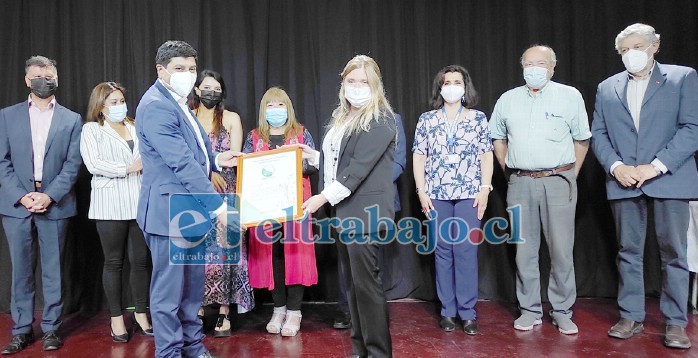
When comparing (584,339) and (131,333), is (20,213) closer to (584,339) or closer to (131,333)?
(131,333)

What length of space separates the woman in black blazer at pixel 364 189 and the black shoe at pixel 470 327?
921 millimetres

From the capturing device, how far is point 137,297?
11.2 feet

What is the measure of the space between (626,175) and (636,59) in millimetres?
659

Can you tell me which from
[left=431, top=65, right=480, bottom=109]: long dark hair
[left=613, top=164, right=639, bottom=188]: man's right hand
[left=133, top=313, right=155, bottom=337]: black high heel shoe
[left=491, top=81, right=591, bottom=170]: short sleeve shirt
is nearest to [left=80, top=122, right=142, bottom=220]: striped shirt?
[left=133, top=313, right=155, bottom=337]: black high heel shoe

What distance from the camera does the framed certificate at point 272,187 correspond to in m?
2.86

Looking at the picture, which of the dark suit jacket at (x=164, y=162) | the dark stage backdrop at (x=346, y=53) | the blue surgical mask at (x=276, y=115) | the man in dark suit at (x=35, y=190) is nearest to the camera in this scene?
the dark suit jacket at (x=164, y=162)

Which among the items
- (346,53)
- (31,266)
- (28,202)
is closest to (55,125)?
(28,202)

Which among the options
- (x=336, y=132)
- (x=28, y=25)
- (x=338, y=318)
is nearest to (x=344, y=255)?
(x=336, y=132)

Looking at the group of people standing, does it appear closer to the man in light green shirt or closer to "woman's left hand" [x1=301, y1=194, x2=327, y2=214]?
the man in light green shirt

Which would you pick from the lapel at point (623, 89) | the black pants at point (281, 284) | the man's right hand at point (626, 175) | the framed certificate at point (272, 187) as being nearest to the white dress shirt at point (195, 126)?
the framed certificate at point (272, 187)

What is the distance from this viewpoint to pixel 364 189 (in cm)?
261

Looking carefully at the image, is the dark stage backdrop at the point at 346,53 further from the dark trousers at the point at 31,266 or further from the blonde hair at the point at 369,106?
the blonde hair at the point at 369,106

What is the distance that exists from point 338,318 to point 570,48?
2688mm

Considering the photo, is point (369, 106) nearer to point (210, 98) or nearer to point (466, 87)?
point (466, 87)
